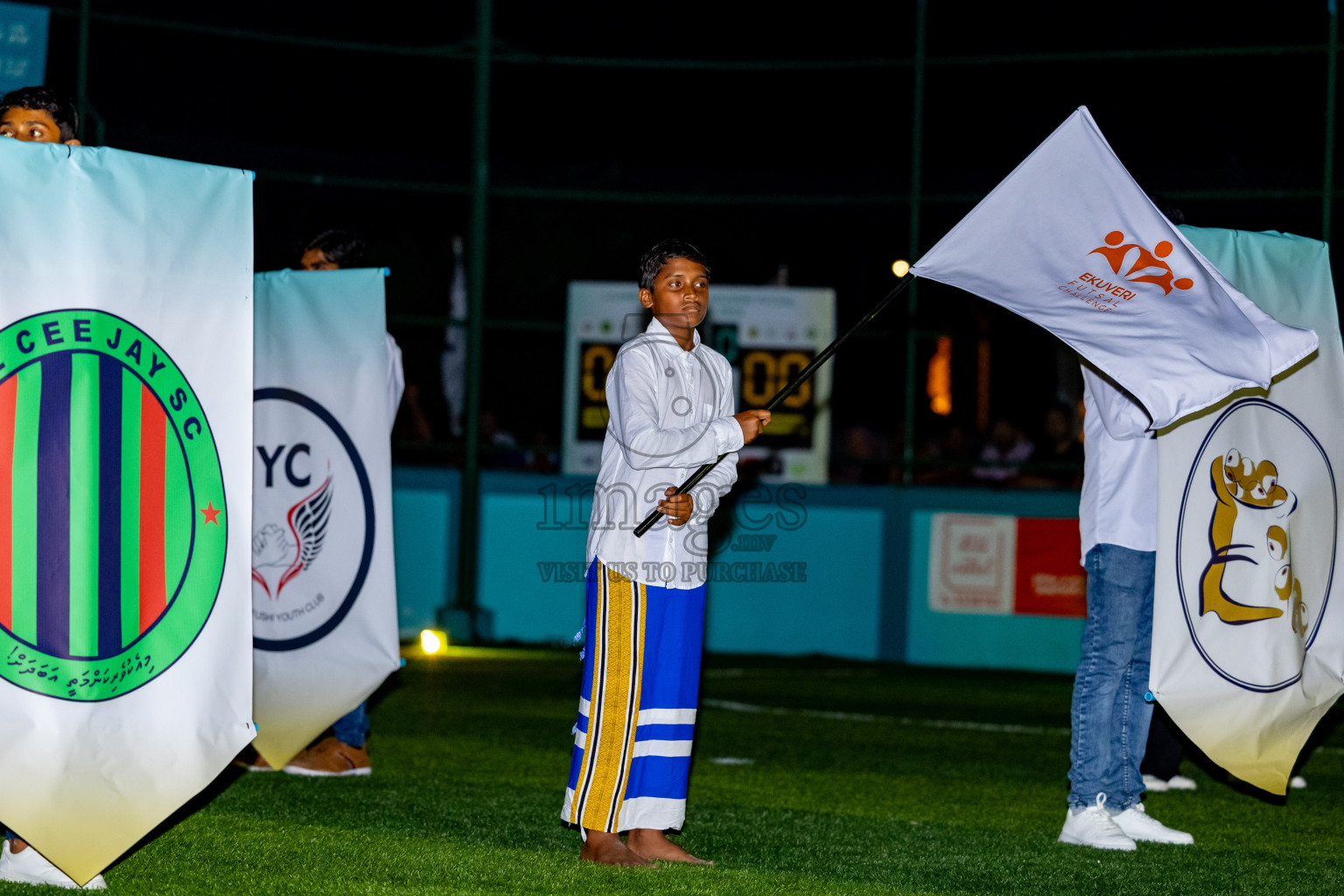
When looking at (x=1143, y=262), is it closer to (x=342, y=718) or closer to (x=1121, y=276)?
(x=1121, y=276)

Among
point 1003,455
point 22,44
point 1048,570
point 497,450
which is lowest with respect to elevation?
point 1048,570

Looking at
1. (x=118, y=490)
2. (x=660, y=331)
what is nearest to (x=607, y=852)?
(x=660, y=331)

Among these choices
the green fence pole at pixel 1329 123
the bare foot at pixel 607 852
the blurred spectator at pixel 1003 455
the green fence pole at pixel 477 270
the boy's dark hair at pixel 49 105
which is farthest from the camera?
the green fence pole at pixel 477 270

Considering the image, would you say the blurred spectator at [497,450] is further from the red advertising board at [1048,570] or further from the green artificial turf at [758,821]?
the green artificial turf at [758,821]

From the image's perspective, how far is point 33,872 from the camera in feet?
12.3

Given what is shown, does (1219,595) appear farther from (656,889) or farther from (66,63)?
(66,63)

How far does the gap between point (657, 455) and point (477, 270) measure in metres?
7.94

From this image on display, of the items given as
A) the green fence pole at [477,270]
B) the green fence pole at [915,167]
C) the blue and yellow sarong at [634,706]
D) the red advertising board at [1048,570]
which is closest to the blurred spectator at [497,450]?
the green fence pole at [477,270]

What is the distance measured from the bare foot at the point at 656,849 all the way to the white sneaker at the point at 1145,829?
1423 millimetres

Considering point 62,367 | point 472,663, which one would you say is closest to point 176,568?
point 62,367

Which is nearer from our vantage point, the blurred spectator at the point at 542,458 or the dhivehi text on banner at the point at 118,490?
the dhivehi text on banner at the point at 118,490

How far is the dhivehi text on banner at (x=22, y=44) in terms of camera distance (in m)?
10.6

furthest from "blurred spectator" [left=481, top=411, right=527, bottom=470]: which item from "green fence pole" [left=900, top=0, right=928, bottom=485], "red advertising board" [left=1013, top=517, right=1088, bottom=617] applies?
"red advertising board" [left=1013, top=517, right=1088, bottom=617]

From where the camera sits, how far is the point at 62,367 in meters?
3.55
